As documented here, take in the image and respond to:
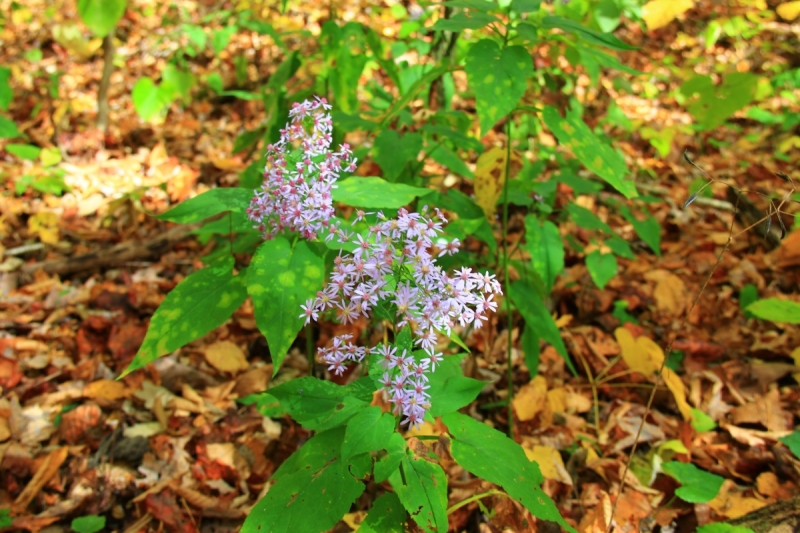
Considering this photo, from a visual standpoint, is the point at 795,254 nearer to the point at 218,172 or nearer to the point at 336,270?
the point at 336,270

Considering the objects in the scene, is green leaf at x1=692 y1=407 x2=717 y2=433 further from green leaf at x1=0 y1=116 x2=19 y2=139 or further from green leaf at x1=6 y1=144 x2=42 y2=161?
green leaf at x1=6 y1=144 x2=42 y2=161

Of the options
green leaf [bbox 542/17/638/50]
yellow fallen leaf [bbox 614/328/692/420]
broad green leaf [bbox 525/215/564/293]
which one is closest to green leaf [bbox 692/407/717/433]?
yellow fallen leaf [bbox 614/328/692/420]

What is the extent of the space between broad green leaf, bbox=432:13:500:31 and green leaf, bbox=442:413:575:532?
3.86 feet

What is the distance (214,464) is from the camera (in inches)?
100

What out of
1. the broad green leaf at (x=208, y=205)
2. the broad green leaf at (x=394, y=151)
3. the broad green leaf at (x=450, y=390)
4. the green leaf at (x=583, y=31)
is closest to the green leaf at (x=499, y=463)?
the broad green leaf at (x=450, y=390)

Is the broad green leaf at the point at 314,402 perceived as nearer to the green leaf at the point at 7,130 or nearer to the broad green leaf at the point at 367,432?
the broad green leaf at the point at 367,432

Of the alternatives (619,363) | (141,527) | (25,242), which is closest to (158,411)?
(141,527)

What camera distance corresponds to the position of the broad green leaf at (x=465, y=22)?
180 centimetres

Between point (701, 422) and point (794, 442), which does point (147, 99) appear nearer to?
point (701, 422)

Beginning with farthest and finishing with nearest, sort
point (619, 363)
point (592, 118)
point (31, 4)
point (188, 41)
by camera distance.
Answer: point (31, 4) < point (188, 41) < point (592, 118) < point (619, 363)

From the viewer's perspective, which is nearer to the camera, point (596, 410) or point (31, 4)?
point (596, 410)

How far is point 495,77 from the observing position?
1.82m

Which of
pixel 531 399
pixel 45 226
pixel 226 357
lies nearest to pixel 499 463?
pixel 531 399

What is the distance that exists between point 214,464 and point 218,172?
289cm
